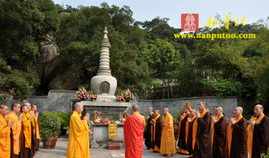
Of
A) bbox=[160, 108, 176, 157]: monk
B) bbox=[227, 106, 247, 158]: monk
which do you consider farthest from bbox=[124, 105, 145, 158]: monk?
bbox=[160, 108, 176, 157]: monk

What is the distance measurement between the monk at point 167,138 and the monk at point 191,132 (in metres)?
1.09

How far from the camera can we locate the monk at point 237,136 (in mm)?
11641

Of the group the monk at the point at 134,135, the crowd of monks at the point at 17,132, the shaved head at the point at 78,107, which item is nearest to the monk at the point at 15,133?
the crowd of monks at the point at 17,132

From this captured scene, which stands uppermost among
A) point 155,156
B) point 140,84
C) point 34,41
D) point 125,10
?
point 125,10

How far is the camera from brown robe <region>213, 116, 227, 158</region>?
40.5ft

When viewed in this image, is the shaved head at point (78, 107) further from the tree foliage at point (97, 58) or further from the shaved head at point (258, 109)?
the tree foliage at point (97, 58)

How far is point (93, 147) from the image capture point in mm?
18062

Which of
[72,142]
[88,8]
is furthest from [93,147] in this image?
[88,8]

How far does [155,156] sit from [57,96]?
16763 mm

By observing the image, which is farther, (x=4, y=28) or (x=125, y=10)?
(x=125, y=10)

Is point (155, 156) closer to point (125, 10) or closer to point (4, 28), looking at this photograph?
point (4, 28)

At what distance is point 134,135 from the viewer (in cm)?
1312

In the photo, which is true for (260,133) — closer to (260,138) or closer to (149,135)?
(260,138)

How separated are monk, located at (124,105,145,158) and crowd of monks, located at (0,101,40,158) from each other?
2.53 metres
